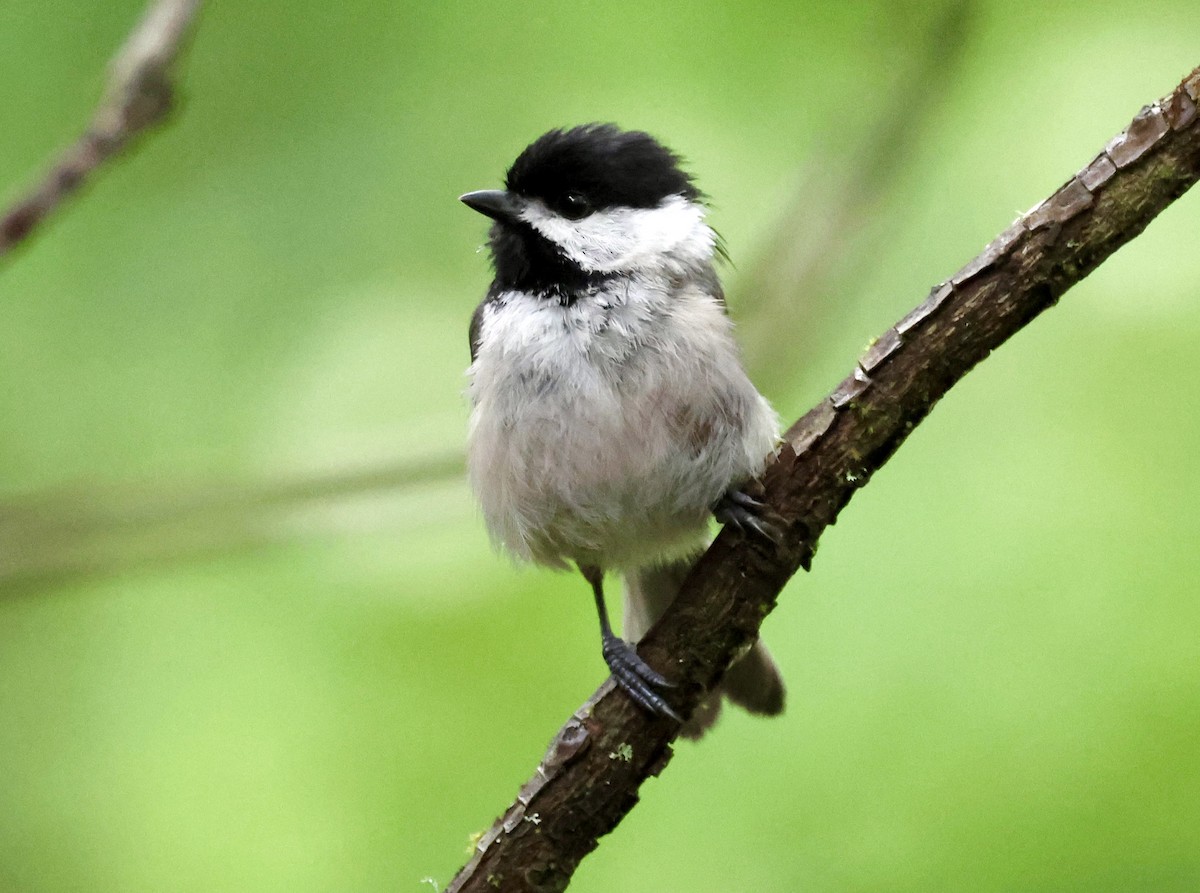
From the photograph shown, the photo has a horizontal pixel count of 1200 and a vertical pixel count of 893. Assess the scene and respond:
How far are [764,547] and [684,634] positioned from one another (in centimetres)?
20

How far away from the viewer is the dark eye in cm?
228

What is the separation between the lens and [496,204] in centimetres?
231

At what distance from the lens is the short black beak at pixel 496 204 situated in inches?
90.6

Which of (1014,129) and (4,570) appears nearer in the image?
(4,570)

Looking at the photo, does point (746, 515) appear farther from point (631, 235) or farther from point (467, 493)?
point (467, 493)

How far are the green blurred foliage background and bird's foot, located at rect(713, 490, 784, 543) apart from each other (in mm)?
742

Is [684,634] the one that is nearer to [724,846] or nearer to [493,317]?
[493,317]

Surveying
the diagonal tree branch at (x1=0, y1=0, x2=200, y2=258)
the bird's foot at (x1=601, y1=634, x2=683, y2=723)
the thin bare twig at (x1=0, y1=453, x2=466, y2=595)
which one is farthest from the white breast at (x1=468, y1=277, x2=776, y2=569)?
the diagonal tree branch at (x1=0, y1=0, x2=200, y2=258)

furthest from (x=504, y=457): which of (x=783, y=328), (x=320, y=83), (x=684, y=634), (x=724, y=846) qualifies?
(x=320, y=83)

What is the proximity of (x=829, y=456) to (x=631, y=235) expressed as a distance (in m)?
0.67

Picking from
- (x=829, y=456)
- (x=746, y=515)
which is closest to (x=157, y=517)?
(x=746, y=515)

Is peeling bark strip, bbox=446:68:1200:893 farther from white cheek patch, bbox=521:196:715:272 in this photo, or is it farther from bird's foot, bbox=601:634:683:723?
white cheek patch, bbox=521:196:715:272

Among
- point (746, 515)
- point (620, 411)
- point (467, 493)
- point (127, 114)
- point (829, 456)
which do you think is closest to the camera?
point (127, 114)

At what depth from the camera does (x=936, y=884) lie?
2.85 metres
